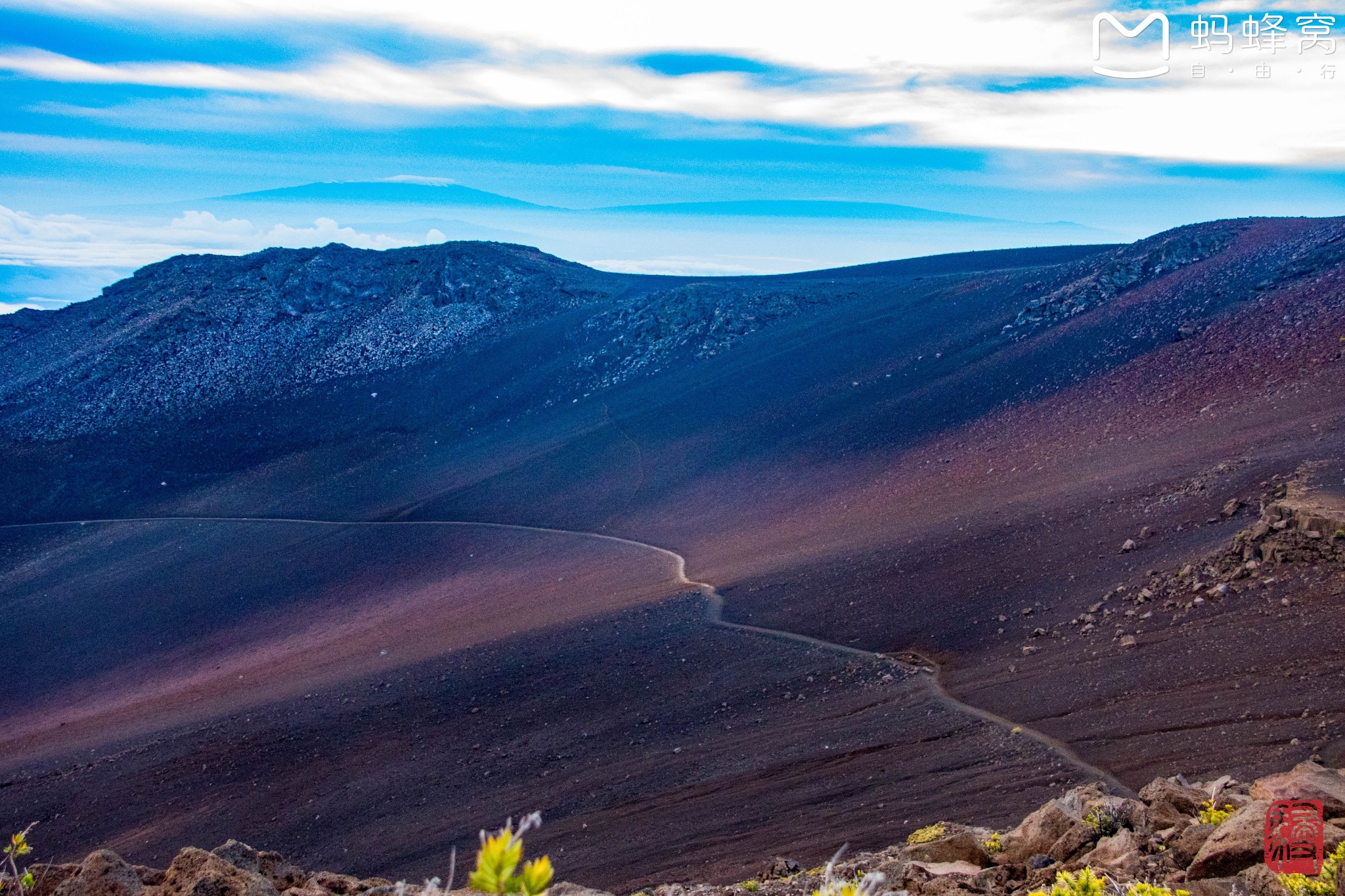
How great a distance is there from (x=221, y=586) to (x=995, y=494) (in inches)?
802

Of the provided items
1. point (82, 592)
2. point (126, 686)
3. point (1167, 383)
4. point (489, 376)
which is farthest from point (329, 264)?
point (1167, 383)

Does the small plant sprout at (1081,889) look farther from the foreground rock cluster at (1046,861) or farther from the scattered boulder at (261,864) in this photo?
the scattered boulder at (261,864)

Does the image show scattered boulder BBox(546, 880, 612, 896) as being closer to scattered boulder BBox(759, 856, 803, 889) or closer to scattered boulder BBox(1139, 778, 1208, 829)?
scattered boulder BBox(759, 856, 803, 889)

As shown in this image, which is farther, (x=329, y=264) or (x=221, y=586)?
(x=329, y=264)

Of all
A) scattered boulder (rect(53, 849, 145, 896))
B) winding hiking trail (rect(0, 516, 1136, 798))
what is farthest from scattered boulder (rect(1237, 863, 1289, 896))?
winding hiking trail (rect(0, 516, 1136, 798))

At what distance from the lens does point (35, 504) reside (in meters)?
A: 32.6

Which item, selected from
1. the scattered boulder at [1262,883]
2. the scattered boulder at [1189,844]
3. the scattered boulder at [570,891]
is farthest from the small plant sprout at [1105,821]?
the scattered boulder at [570,891]

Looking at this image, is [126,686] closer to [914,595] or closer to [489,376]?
[914,595]

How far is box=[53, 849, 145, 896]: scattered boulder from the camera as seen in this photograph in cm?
454

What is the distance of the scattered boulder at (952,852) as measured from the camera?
5418 mm

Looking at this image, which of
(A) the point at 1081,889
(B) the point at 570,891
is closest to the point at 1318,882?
(A) the point at 1081,889

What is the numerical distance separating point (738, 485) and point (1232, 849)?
21.4 metres

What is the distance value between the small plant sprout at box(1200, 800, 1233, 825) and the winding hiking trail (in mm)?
3904

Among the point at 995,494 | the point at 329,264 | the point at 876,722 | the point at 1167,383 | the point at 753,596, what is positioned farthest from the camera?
the point at 329,264
